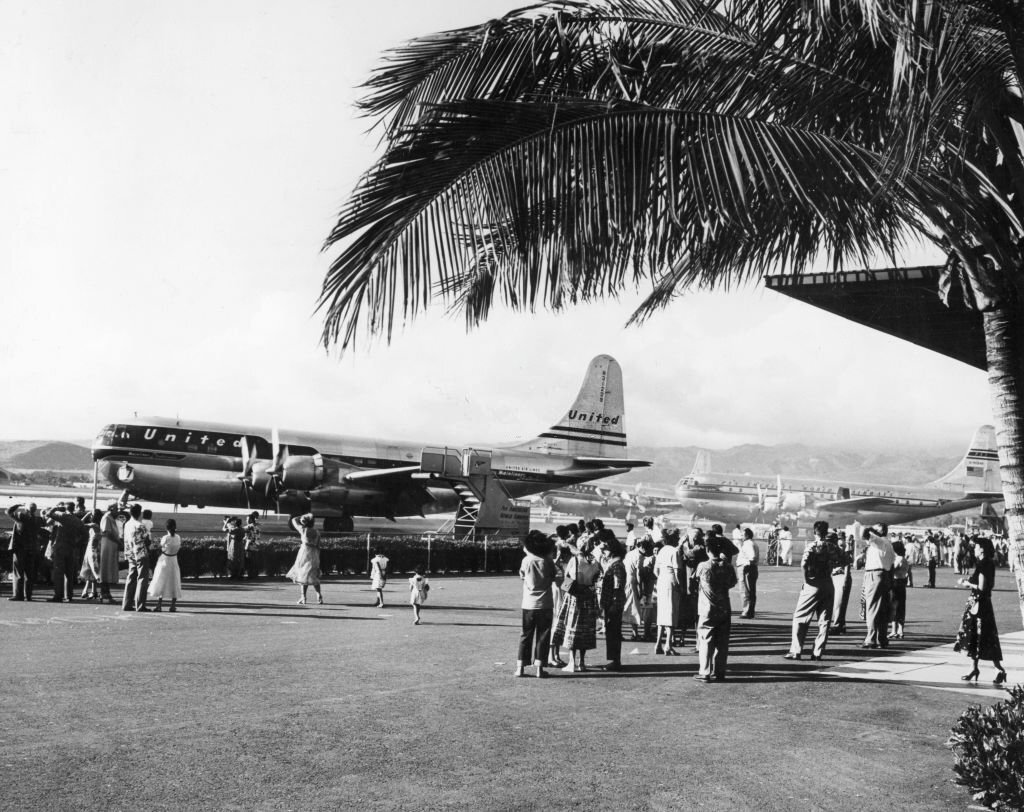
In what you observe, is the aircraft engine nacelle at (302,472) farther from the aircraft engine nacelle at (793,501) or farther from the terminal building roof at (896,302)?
the aircraft engine nacelle at (793,501)

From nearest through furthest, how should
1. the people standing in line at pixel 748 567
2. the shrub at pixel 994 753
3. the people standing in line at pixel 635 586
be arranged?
the shrub at pixel 994 753
the people standing in line at pixel 635 586
the people standing in line at pixel 748 567

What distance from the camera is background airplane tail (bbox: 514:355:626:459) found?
1858 inches

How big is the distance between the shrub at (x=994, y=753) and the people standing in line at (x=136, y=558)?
11480mm

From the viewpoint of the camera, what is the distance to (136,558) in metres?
13.8

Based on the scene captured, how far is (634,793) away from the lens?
5402mm

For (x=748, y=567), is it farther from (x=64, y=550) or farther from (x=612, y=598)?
(x=64, y=550)

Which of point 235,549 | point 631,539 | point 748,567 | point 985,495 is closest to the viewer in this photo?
point 748,567

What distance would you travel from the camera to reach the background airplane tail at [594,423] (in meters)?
47.2

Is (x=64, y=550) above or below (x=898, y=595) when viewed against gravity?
above

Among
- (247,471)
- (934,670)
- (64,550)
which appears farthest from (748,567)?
(247,471)

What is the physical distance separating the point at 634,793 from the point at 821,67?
469 cm

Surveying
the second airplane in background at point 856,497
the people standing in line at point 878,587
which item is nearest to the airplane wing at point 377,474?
the people standing in line at point 878,587

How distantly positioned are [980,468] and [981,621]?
2683 inches

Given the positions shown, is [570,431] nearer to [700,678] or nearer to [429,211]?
[700,678]
